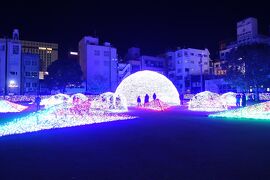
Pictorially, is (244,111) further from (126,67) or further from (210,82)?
(126,67)

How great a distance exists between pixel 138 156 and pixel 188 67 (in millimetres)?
71691

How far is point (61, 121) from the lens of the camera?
54.2ft

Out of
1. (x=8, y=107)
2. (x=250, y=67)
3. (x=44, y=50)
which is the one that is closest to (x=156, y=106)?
(x=8, y=107)

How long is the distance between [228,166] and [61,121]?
38.9 feet

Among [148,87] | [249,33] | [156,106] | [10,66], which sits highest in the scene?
[249,33]

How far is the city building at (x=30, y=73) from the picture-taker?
69.2 metres

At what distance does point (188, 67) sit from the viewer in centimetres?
7750

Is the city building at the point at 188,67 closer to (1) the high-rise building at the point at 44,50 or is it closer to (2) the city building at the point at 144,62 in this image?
(2) the city building at the point at 144,62

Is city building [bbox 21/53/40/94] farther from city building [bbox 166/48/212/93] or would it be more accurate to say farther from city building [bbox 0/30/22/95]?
city building [bbox 166/48/212/93]

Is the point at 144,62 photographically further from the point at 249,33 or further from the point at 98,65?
the point at 249,33

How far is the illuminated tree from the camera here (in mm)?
40844

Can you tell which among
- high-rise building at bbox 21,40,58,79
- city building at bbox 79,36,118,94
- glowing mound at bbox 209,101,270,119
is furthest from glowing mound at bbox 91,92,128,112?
high-rise building at bbox 21,40,58,79

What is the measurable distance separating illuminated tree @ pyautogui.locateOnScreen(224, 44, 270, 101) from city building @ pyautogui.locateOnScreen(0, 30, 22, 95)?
48492 mm

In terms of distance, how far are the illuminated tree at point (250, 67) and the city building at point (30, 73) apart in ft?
161
